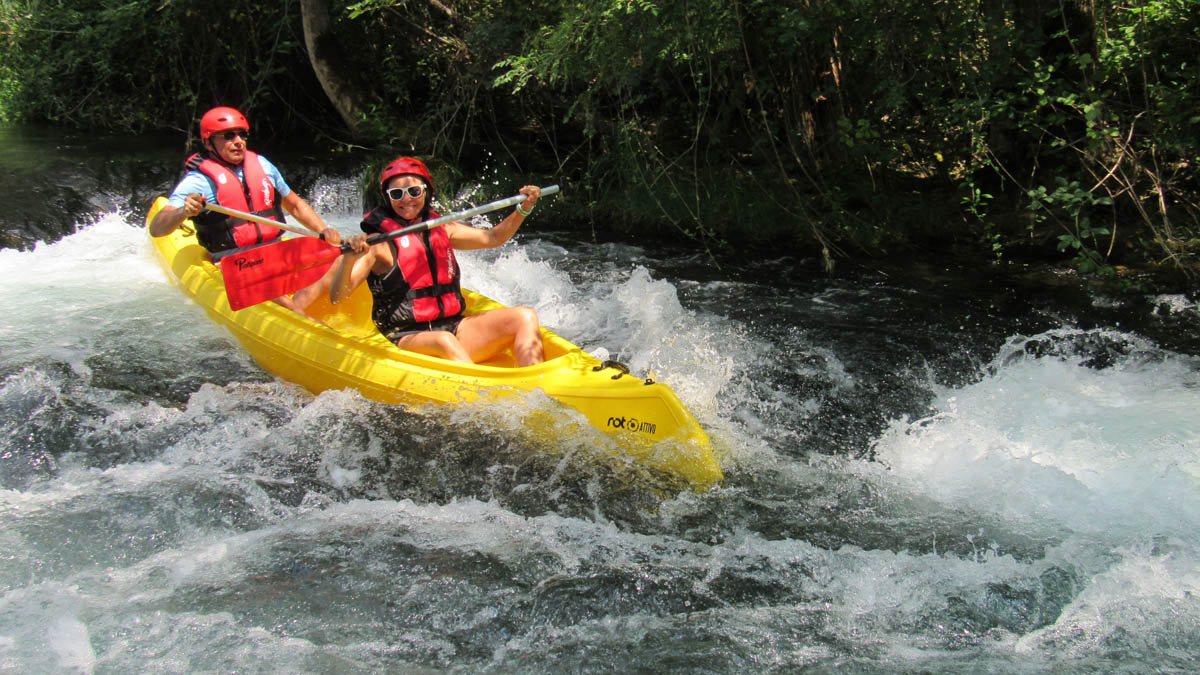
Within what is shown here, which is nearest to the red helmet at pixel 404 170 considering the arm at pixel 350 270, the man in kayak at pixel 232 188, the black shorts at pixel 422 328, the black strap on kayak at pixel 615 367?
the arm at pixel 350 270

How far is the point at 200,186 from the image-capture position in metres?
5.08

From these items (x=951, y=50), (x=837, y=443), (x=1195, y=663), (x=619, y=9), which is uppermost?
(x=619, y=9)

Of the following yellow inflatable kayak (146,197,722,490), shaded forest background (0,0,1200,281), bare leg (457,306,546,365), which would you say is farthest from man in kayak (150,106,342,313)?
shaded forest background (0,0,1200,281)

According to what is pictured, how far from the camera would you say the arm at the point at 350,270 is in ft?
13.5

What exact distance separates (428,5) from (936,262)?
504 centimetres

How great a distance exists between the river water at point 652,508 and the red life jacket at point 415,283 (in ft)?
1.51

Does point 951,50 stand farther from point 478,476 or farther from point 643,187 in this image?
point 478,476

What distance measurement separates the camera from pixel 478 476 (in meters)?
3.86

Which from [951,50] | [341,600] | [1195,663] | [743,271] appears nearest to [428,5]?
[743,271]

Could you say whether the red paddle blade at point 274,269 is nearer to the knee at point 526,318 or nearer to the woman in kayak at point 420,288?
the woman in kayak at point 420,288

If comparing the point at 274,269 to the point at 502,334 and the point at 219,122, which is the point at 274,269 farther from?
the point at 502,334

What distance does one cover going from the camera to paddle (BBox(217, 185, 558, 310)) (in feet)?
14.8

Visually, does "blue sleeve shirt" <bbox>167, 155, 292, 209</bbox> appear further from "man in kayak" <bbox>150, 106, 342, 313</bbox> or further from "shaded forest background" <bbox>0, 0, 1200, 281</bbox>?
"shaded forest background" <bbox>0, 0, 1200, 281</bbox>

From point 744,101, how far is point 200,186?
3925 mm
